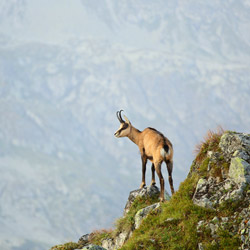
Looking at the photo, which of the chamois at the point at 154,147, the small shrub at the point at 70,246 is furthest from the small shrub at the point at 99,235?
the chamois at the point at 154,147

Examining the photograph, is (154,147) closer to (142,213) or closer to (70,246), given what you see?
(142,213)

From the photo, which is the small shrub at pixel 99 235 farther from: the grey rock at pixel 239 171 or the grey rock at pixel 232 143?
the grey rock at pixel 239 171

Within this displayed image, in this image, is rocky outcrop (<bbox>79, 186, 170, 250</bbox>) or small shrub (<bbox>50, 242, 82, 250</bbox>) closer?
rocky outcrop (<bbox>79, 186, 170, 250</bbox>)

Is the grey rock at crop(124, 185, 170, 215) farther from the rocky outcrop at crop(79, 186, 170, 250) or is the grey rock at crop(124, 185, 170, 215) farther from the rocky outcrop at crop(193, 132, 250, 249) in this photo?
the rocky outcrop at crop(193, 132, 250, 249)

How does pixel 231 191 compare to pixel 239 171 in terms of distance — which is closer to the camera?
pixel 231 191

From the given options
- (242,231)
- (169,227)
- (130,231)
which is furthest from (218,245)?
(130,231)

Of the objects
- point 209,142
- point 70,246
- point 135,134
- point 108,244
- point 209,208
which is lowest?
point 209,208

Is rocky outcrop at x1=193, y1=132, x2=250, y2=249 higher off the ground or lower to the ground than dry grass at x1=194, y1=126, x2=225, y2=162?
lower

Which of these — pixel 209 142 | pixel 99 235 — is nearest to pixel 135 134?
pixel 99 235

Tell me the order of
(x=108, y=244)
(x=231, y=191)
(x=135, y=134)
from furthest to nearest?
(x=135, y=134) → (x=108, y=244) → (x=231, y=191)

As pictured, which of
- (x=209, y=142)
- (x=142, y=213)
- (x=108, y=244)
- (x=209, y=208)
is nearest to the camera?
(x=209, y=208)

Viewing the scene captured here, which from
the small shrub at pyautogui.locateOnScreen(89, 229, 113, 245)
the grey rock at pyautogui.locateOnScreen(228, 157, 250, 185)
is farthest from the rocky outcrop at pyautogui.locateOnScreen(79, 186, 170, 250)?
the grey rock at pyautogui.locateOnScreen(228, 157, 250, 185)

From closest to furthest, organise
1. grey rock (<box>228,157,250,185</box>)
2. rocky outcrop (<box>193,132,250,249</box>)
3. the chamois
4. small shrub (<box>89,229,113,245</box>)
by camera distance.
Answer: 1. rocky outcrop (<box>193,132,250,249</box>)
2. grey rock (<box>228,157,250,185</box>)
3. the chamois
4. small shrub (<box>89,229,113,245</box>)

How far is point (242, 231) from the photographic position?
16.0 metres
